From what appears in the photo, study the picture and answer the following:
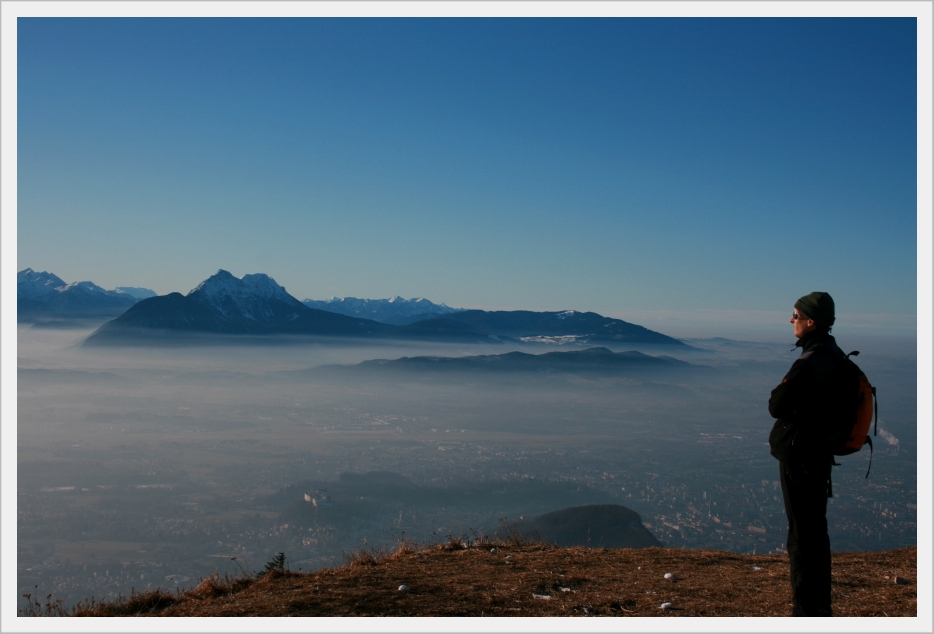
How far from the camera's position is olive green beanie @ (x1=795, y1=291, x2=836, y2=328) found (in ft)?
14.1

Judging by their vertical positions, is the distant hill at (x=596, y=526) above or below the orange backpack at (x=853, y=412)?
below

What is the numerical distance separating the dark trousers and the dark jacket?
0.12m

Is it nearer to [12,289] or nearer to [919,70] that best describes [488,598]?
[12,289]

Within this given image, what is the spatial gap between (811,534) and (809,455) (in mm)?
602

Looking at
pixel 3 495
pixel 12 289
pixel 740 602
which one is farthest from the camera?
pixel 12 289

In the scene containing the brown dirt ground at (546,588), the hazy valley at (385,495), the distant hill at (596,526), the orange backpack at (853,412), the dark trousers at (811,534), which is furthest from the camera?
the hazy valley at (385,495)

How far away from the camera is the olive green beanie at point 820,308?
4.31 m

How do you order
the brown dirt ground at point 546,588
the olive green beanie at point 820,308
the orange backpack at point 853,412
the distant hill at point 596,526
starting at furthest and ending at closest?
the distant hill at point 596,526 < the brown dirt ground at point 546,588 < the olive green beanie at point 820,308 < the orange backpack at point 853,412

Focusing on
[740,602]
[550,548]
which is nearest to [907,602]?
[740,602]

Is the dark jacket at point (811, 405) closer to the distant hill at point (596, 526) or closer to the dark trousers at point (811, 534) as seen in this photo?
the dark trousers at point (811, 534)

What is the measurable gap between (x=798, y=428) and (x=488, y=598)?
3225 mm

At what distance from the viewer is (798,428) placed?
411 centimetres

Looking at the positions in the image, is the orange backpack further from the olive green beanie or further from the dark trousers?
the olive green beanie

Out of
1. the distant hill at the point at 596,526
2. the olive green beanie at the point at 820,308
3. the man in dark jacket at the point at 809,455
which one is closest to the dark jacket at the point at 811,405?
the man in dark jacket at the point at 809,455
